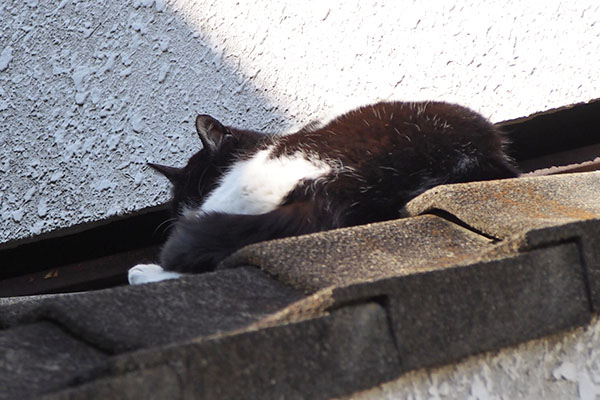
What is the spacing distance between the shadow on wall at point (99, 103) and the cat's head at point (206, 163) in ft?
0.51

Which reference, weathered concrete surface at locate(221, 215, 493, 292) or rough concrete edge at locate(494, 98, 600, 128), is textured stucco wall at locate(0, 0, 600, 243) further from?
weathered concrete surface at locate(221, 215, 493, 292)

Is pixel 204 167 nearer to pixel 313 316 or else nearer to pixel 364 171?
pixel 364 171

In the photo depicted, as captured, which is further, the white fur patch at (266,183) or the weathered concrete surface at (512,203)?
the white fur patch at (266,183)

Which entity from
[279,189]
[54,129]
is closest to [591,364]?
[279,189]

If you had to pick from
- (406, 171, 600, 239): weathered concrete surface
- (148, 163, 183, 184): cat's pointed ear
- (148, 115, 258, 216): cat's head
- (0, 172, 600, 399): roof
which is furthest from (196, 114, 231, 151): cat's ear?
(0, 172, 600, 399): roof

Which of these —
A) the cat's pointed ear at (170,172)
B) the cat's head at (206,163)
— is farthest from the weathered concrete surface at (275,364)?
the cat's pointed ear at (170,172)

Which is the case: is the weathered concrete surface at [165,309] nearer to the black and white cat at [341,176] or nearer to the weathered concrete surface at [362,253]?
the weathered concrete surface at [362,253]

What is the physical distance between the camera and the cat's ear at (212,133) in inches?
60.3

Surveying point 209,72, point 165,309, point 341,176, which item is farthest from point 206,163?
point 165,309

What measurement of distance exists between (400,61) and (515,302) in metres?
1.20

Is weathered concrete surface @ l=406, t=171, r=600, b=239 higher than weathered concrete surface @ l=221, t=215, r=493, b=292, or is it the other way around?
weathered concrete surface @ l=406, t=171, r=600, b=239

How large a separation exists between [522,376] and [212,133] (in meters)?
1.03

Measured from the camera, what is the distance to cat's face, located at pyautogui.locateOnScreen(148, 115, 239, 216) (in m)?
1.54

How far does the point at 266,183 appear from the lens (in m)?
1.17
